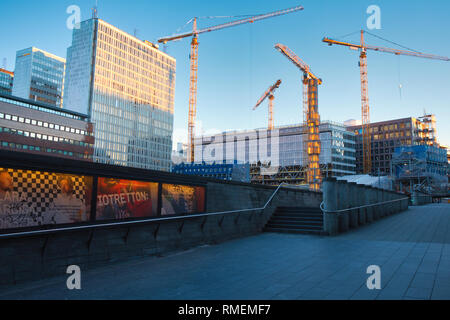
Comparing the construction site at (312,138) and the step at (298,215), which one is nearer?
the step at (298,215)

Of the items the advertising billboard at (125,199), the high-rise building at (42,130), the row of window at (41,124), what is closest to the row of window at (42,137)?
the high-rise building at (42,130)

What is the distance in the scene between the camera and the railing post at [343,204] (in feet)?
49.6

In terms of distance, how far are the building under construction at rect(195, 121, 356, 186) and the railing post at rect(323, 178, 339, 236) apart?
85339 mm

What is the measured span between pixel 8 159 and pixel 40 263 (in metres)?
2.34

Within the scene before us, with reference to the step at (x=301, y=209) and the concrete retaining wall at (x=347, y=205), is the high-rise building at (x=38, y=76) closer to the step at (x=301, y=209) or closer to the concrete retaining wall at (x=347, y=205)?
the step at (x=301, y=209)

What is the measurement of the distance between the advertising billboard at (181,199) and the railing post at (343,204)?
6.74 meters

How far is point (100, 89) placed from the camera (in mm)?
128250

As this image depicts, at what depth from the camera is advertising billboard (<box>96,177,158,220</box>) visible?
8938mm

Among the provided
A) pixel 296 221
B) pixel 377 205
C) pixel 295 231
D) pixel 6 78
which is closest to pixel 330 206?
pixel 295 231

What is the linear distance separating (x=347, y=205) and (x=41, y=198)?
1341cm

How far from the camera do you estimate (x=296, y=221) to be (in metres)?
16.1

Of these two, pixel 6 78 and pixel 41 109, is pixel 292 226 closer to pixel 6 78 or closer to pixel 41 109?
pixel 41 109
